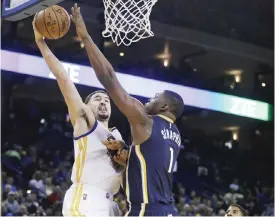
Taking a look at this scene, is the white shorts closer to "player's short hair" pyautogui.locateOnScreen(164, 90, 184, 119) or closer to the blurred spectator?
"player's short hair" pyautogui.locateOnScreen(164, 90, 184, 119)

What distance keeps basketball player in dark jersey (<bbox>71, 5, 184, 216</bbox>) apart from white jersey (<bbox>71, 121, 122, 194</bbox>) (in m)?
0.36

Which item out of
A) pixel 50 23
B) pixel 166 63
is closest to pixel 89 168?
Result: pixel 50 23

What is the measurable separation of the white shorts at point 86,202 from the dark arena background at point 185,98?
498 centimetres

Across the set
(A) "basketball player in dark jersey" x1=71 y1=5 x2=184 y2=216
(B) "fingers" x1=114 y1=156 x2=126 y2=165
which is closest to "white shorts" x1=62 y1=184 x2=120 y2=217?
(B) "fingers" x1=114 y1=156 x2=126 y2=165

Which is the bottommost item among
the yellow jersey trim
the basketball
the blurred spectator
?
the blurred spectator

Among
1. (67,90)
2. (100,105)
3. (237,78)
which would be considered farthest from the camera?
(237,78)

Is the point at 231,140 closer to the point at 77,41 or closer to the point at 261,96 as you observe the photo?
the point at 261,96

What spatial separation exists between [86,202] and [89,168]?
212mm

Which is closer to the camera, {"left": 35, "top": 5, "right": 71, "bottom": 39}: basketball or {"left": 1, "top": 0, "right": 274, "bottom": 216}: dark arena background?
{"left": 35, "top": 5, "right": 71, "bottom": 39}: basketball

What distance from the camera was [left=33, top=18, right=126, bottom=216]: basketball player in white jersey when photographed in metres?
3.61

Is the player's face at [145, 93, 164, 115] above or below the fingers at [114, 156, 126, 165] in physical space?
above

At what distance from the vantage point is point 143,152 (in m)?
3.30

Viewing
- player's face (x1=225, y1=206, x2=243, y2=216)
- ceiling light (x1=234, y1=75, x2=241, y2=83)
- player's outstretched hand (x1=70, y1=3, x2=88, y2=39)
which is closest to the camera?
player's outstretched hand (x1=70, y1=3, x2=88, y2=39)

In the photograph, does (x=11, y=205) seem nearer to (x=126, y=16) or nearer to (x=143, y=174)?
(x=126, y=16)
